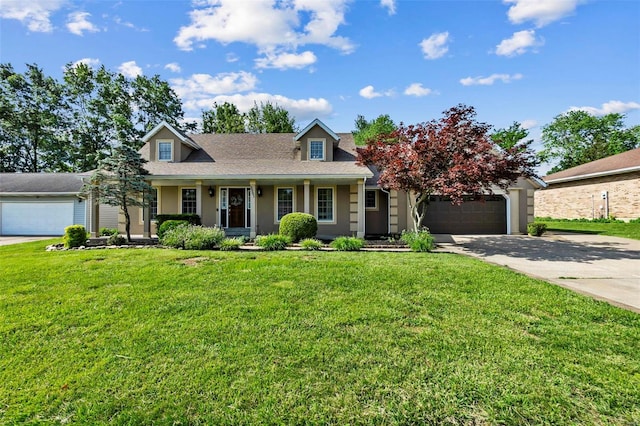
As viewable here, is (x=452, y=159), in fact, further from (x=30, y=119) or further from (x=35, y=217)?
(x=30, y=119)

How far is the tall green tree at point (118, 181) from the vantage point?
11531 millimetres

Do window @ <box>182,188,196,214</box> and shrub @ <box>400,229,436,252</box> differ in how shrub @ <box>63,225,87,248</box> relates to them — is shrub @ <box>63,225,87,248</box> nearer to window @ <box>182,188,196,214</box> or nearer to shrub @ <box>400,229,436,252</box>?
window @ <box>182,188,196,214</box>

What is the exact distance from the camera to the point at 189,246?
31.8 feet

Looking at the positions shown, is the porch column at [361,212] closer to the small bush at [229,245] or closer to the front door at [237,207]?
the small bush at [229,245]

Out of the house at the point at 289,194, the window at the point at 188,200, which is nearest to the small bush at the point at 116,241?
the house at the point at 289,194

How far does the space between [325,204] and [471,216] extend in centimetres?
804

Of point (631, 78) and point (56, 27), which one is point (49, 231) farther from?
point (631, 78)

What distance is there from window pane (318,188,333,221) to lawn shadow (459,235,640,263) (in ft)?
19.4

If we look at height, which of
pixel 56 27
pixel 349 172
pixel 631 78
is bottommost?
pixel 349 172

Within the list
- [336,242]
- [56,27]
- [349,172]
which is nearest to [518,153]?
[349,172]

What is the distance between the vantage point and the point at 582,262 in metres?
8.29

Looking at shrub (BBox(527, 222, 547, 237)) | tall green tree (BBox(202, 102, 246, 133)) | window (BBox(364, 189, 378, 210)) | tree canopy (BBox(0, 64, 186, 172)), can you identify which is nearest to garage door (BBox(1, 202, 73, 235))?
tree canopy (BBox(0, 64, 186, 172))

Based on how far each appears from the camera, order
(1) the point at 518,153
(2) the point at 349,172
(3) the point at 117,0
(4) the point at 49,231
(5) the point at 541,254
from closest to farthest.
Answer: (3) the point at 117,0, (5) the point at 541,254, (1) the point at 518,153, (2) the point at 349,172, (4) the point at 49,231

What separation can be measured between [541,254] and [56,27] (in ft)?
60.3
